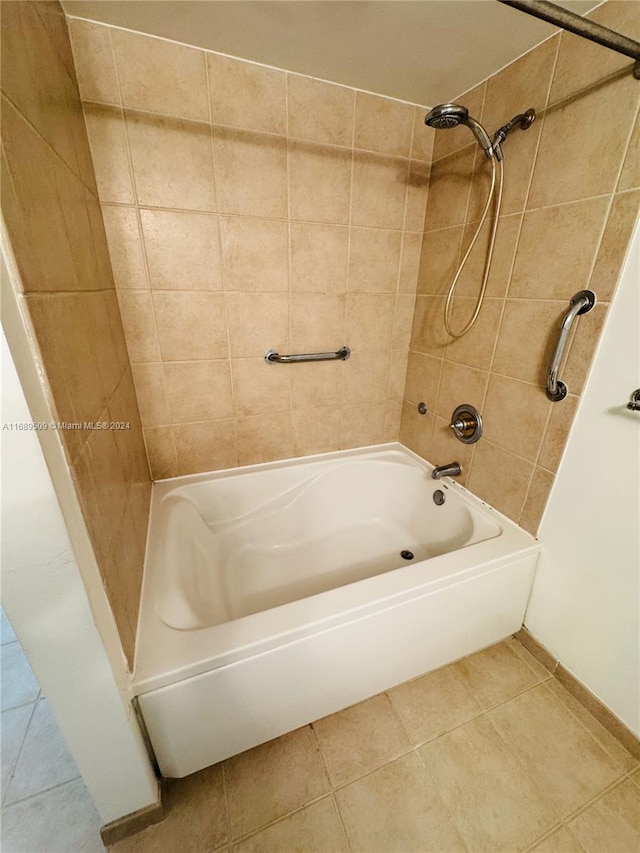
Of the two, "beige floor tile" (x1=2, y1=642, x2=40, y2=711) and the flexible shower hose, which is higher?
the flexible shower hose

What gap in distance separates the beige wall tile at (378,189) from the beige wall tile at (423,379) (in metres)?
0.58

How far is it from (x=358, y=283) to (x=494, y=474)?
3.06 feet

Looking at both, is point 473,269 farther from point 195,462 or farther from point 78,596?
point 78,596

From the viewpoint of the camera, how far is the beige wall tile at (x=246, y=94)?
1.02 m

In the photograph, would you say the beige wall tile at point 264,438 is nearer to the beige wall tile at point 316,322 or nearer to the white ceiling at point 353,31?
the beige wall tile at point 316,322

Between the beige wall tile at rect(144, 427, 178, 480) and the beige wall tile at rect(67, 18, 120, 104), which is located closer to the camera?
the beige wall tile at rect(67, 18, 120, 104)

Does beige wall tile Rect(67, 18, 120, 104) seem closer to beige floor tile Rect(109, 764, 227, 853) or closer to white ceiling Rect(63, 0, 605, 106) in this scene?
white ceiling Rect(63, 0, 605, 106)

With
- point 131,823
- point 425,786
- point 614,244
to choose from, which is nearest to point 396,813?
point 425,786

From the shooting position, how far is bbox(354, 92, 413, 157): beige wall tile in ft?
3.89

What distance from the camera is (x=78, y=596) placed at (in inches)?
20.7

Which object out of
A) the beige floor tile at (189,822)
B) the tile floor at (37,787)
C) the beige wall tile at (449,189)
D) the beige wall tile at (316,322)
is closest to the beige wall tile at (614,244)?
the beige wall tile at (449,189)

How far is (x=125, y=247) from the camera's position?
1.07 metres

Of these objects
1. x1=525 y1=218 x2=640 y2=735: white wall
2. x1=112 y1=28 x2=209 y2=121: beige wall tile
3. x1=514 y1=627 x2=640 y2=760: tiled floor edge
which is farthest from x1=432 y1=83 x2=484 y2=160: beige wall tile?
x1=514 y1=627 x2=640 y2=760: tiled floor edge

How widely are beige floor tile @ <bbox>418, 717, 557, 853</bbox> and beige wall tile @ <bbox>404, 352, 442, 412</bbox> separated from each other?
1.14 meters
